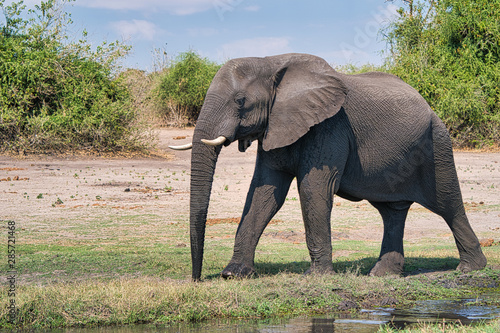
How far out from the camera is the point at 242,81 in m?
7.42

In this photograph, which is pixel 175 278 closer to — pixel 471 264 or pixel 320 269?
pixel 320 269

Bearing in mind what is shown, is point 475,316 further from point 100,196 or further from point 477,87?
point 477,87

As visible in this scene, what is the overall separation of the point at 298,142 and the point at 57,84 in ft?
51.6

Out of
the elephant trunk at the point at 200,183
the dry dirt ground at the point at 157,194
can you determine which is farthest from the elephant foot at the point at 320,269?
the dry dirt ground at the point at 157,194

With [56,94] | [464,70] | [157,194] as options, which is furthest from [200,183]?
[464,70]

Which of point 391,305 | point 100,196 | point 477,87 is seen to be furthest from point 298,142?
point 477,87

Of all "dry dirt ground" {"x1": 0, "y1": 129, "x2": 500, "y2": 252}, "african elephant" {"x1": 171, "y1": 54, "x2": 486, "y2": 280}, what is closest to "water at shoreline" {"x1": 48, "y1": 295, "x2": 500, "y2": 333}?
"african elephant" {"x1": 171, "y1": 54, "x2": 486, "y2": 280}

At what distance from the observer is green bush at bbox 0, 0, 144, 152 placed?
20.5m

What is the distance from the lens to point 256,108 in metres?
7.50

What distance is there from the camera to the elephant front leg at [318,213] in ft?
24.9

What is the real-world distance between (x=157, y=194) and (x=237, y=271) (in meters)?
8.04

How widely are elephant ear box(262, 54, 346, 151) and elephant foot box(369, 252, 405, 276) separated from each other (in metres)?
2.21

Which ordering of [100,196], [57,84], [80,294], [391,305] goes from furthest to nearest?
[57,84], [100,196], [391,305], [80,294]

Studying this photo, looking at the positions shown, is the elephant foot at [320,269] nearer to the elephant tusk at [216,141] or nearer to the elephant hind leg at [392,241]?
the elephant hind leg at [392,241]
